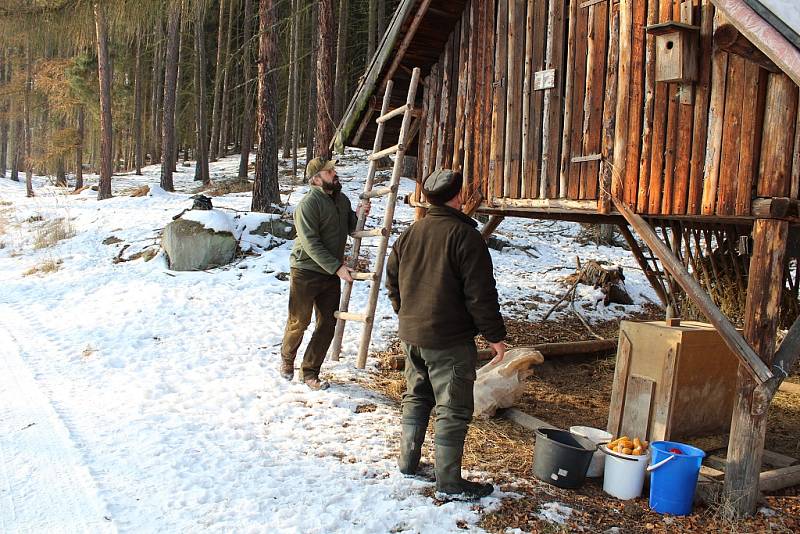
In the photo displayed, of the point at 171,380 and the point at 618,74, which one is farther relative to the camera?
the point at 171,380

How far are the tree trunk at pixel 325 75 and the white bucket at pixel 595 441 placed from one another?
7131mm

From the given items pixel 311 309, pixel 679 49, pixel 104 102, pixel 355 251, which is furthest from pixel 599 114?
pixel 104 102

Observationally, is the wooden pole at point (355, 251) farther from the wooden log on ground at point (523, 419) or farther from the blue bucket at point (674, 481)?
the blue bucket at point (674, 481)

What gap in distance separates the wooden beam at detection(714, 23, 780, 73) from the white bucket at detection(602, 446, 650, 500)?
276cm

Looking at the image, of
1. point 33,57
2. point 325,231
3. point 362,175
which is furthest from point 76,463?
point 33,57

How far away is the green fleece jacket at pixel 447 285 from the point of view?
13.3 ft

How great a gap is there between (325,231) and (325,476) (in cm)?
264

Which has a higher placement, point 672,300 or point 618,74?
point 618,74

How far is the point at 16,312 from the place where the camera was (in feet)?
29.7

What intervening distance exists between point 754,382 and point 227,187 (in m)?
19.2

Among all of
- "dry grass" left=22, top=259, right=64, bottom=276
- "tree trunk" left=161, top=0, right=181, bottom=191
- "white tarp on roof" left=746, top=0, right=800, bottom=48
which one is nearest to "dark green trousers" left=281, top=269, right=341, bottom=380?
"white tarp on roof" left=746, top=0, right=800, bottom=48

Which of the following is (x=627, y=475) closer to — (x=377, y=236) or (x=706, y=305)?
(x=706, y=305)

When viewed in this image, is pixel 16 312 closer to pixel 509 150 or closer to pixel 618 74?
pixel 509 150

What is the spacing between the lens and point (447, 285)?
13.6 feet
